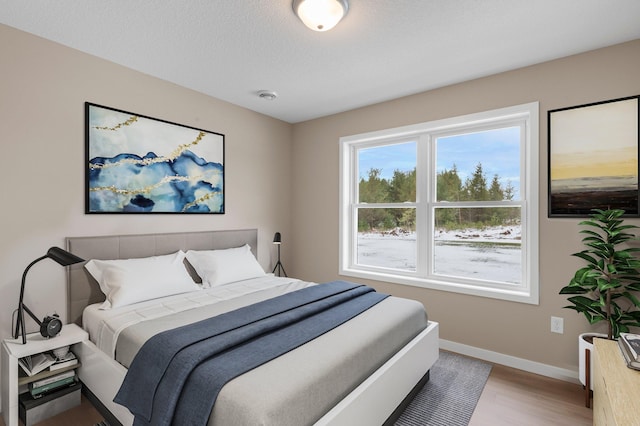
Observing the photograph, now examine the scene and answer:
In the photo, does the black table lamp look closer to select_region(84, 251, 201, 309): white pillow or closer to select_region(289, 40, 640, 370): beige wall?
select_region(289, 40, 640, 370): beige wall

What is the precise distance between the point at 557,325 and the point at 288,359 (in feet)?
7.76

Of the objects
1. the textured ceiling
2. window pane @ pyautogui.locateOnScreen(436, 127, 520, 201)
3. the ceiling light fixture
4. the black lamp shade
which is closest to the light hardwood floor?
the black lamp shade

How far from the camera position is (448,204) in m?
3.28

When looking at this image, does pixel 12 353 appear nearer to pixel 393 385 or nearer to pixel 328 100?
pixel 393 385

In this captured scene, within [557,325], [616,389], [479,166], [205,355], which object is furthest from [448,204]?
[205,355]

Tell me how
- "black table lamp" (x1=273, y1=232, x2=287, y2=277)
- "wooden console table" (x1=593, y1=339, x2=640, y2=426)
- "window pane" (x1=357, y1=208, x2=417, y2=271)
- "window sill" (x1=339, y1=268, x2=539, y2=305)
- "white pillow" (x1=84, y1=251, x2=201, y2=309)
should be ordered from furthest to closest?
"black table lamp" (x1=273, y1=232, x2=287, y2=277), "window pane" (x1=357, y1=208, x2=417, y2=271), "window sill" (x1=339, y1=268, x2=539, y2=305), "white pillow" (x1=84, y1=251, x2=201, y2=309), "wooden console table" (x1=593, y1=339, x2=640, y2=426)

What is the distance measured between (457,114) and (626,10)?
129cm

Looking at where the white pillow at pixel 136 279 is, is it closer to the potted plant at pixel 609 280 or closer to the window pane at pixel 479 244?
the window pane at pixel 479 244

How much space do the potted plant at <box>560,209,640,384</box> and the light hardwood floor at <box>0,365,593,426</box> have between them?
0.77ft

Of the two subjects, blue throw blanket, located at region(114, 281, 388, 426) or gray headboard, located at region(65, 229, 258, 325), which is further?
gray headboard, located at region(65, 229, 258, 325)

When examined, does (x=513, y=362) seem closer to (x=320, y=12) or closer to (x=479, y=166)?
(x=479, y=166)

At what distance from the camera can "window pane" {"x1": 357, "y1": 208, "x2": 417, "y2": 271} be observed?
11.7 ft

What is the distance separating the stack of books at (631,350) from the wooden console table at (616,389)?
0.02 m

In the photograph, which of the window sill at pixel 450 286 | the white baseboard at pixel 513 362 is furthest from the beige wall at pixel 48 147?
the white baseboard at pixel 513 362
